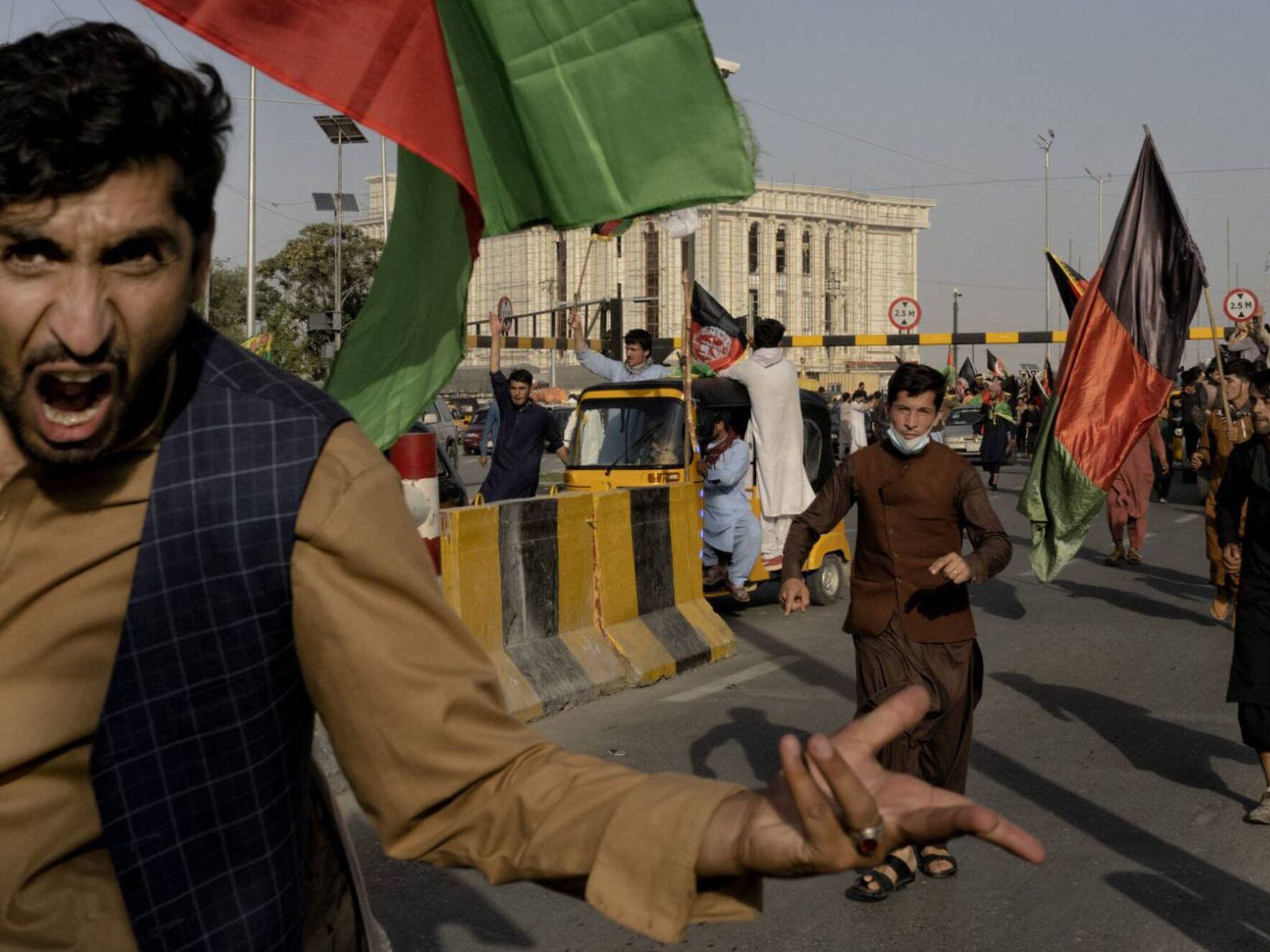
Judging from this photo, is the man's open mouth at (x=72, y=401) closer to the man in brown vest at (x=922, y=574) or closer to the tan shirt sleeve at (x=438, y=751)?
the tan shirt sleeve at (x=438, y=751)

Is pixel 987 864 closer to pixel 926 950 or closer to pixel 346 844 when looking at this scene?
pixel 926 950

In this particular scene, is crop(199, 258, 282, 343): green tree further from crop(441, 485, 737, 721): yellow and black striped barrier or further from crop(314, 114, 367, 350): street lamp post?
crop(441, 485, 737, 721): yellow and black striped barrier

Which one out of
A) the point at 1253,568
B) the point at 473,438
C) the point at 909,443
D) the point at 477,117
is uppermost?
the point at 477,117

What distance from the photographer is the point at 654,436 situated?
46.0 ft

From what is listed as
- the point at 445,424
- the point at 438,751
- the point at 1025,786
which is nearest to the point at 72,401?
the point at 438,751

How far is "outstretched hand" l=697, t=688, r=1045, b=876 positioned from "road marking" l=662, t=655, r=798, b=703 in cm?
767

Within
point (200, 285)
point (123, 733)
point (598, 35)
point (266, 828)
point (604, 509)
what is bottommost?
point (604, 509)

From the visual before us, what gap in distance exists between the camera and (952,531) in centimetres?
622

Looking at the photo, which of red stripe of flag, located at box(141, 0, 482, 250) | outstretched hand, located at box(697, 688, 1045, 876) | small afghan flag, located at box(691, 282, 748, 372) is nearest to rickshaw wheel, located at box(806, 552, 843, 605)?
small afghan flag, located at box(691, 282, 748, 372)

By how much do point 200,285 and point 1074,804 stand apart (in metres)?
5.81

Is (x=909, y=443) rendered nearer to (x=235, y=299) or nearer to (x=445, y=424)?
(x=445, y=424)

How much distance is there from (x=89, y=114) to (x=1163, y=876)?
5.19 metres

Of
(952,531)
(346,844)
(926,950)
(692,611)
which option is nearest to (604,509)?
(692,611)

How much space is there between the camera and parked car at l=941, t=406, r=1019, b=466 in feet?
127
